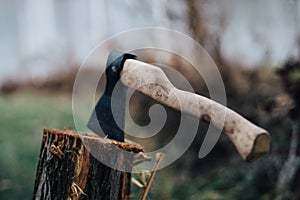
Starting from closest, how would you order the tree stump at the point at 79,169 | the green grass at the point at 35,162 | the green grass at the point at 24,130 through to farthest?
1. the tree stump at the point at 79,169
2. the green grass at the point at 35,162
3. the green grass at the point at 24,130

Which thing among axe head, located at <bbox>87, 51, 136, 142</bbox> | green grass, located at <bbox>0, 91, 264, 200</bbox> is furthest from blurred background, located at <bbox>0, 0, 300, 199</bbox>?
axe head, located at <bbox>87, 51, 136, 142</bbox>

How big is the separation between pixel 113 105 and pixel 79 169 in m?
0.25

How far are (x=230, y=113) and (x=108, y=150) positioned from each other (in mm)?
408

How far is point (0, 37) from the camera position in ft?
17.9

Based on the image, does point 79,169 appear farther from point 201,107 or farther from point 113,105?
point 201,107

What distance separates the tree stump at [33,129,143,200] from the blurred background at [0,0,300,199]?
1.35 m

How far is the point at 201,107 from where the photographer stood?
134 centimetres

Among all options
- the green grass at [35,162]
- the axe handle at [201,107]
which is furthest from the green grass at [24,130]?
the axe handle at [201,107]

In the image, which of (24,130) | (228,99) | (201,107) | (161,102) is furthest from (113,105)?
(24,130)

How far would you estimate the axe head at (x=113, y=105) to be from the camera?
62.9 inches

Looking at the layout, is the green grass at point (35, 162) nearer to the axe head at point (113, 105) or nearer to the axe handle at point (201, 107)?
the axe head at point (113, 105)

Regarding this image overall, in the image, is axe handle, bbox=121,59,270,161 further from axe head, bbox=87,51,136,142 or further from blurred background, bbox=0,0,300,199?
blurred background, bbox=0,0,300,199

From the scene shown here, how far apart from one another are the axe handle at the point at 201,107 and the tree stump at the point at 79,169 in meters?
0.20

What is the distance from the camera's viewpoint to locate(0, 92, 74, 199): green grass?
358 cm
